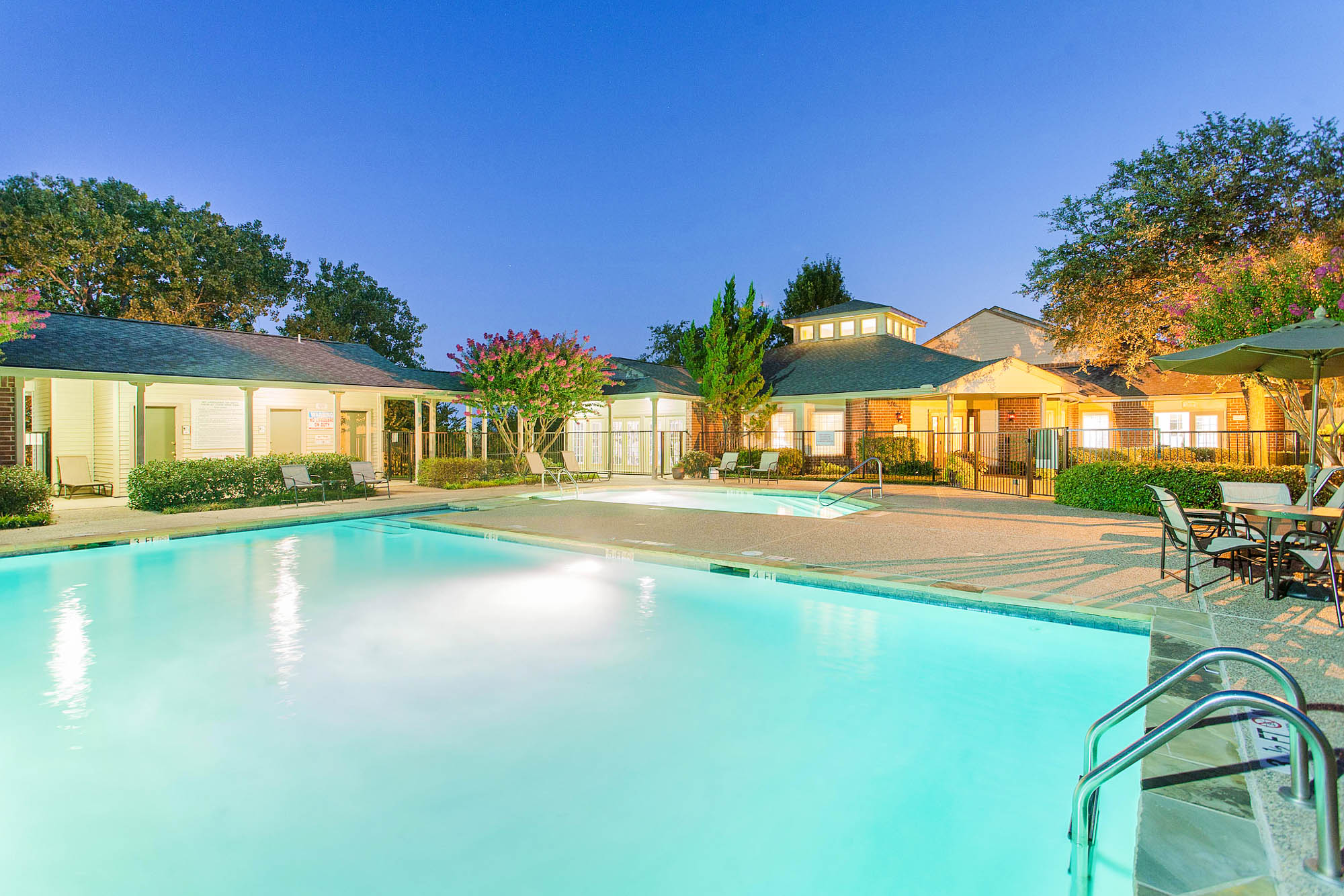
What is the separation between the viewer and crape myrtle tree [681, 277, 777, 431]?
2133 cm

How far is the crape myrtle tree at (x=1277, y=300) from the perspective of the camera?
10219 millimetres

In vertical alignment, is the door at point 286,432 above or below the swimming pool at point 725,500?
above

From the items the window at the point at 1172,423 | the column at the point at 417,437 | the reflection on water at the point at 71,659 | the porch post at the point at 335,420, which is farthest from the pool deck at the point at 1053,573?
the window at the point at 1172,423

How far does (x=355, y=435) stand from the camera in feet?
68.7

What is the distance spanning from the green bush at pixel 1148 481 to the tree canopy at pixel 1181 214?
651 centimetres

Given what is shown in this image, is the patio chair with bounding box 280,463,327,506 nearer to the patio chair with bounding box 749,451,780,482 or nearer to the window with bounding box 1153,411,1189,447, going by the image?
the patio chair with bounding box 749,451,780,482

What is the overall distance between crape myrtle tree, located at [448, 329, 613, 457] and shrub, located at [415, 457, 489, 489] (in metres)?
1.24

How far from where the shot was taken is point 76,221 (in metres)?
28.2

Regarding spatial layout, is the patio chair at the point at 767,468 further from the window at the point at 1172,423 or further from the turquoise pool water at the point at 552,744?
the window at the point at 1172,423

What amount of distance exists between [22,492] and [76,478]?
5.21m

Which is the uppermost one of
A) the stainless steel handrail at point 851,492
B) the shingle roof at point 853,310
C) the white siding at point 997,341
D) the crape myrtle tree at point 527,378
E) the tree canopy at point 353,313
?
the tree canopy at point 353,313

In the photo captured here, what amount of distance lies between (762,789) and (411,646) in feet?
11.9

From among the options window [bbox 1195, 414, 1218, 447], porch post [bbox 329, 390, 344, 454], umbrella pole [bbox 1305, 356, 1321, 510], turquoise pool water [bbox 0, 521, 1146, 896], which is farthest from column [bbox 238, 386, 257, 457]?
window [bbox 1195, 414, 1218, 447]

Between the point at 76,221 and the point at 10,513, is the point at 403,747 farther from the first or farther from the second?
the point at 76,221
